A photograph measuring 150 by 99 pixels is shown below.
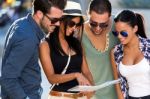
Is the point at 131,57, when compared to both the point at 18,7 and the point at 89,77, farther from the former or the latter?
the point at 18,7

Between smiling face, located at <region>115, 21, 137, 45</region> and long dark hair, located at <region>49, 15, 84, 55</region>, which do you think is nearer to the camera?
long dark hair, located at <region>49, 15, 84, 55</region>

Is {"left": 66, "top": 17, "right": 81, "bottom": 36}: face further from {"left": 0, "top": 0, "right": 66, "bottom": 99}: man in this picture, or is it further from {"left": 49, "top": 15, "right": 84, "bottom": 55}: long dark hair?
{"left": 0, "top": 0, "right": 66, "bottom": 99}: man

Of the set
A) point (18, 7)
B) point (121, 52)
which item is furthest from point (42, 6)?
point (18, 7)

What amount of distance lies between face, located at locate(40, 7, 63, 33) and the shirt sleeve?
21cm

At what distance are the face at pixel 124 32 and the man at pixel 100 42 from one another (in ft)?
0.34

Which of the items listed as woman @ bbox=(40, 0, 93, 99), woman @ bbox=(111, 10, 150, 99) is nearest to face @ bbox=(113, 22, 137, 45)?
woman @ bbox=(111, 10, 150, 99)

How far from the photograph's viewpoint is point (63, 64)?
3.68m

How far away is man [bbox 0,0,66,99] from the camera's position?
3102 mm

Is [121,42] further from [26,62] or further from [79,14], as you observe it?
[26,62]

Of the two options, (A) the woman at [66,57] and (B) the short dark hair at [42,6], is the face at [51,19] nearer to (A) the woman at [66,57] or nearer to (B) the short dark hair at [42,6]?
(B) the short dark hair at [42,6]

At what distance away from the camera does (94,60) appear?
3.86 metres

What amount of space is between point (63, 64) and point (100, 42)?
40 centimetres

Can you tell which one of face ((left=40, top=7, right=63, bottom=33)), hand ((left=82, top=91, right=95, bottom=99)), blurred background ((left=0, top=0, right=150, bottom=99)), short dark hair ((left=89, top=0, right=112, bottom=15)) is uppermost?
face ((left=40, top=7, right=63, bottom=33))

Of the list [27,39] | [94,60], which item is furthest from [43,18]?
[94,60]
